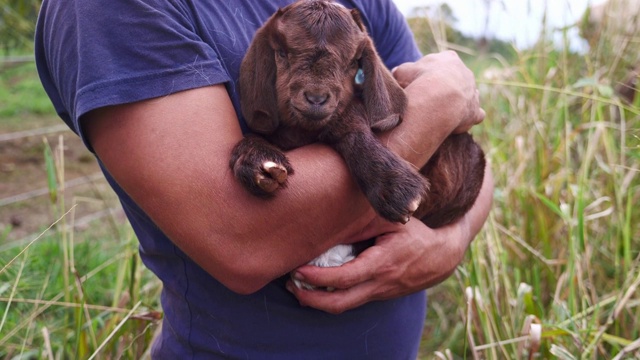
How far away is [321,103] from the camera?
5.41 feet

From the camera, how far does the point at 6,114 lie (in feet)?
23.2

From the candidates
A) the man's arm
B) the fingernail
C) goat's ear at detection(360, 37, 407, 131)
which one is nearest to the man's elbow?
the man's arm

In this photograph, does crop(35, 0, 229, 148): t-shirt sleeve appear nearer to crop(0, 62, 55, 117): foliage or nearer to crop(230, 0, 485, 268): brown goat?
crop(230, 0, 485, 268): brown goat

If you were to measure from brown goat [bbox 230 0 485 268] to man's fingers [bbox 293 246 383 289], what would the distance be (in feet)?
0.61

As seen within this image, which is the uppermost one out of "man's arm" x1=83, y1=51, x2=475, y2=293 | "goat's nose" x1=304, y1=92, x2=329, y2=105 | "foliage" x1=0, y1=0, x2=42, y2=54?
"goat's nose" x1=304, y1=92, x2=329, y2=105

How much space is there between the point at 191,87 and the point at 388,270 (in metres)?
0.74

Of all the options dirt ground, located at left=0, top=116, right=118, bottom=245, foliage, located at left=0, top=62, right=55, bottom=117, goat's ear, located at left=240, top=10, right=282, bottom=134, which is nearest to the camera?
goat's ear, located at left=240, top=10, right=282, bottom=134

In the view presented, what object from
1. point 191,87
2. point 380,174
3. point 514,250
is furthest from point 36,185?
point 380,174

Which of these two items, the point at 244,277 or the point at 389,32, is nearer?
the point at 244,277

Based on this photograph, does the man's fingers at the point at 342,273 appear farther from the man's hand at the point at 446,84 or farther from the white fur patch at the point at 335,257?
the man's hand at the point at 446,84

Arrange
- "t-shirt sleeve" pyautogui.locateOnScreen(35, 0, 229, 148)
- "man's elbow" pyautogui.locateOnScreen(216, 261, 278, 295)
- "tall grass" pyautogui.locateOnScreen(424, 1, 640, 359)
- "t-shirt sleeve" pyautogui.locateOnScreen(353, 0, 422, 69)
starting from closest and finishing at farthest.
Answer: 1. "t-shirt sleeve" pyautogui.locateOnScreen(35, 0, 229, 148)
2. "man's elbow" pyautogui.locateOnScreen(216, 261, 278, 295)
3. "t-shirt sleeve" pyautogui.locateOnScreen(353, 0, 422, 69)
4. "tall grass" pyautogui.locateOnScreen(424, 1, 640, 359)

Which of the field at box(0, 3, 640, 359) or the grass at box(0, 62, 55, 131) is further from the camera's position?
the grass at box(0, 62, 55, 131)

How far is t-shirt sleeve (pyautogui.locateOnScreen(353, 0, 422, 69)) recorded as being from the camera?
217cm

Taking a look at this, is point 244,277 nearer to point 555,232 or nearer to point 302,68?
point 302,68
